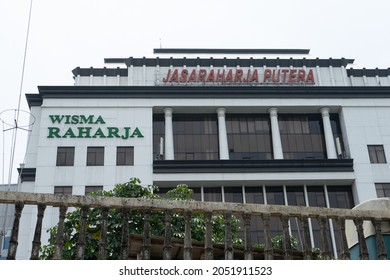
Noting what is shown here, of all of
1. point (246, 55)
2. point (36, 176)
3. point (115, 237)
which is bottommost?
point (115, 237)

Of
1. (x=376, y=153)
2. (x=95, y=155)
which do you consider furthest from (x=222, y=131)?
(x=376, y=153)

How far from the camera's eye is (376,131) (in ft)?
112

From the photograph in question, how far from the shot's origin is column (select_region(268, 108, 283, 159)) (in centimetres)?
3353

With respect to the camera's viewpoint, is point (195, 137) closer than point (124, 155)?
No

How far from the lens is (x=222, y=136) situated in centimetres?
3381

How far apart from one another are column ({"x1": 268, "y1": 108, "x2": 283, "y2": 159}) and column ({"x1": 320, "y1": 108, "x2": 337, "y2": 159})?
3.16 meters

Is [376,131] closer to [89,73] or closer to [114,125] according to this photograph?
[114,125]

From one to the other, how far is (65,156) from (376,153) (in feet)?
66.5

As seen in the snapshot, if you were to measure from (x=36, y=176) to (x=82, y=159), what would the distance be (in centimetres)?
295

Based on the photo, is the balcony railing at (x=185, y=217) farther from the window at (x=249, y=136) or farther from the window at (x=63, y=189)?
the window at (x=249, y=136)

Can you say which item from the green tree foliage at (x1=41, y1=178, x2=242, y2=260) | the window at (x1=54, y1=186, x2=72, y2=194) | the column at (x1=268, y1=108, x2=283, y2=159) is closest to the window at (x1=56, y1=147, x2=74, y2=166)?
the window at (x1=54, y1=186, x2=72, y2=194)

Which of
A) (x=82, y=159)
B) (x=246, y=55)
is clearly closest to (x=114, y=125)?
(x=82, y=159)

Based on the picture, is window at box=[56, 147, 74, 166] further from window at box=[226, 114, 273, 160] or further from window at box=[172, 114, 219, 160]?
window at box=[226, 114, 273, 160]

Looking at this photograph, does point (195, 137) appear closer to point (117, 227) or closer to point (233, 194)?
point (233, 194)
